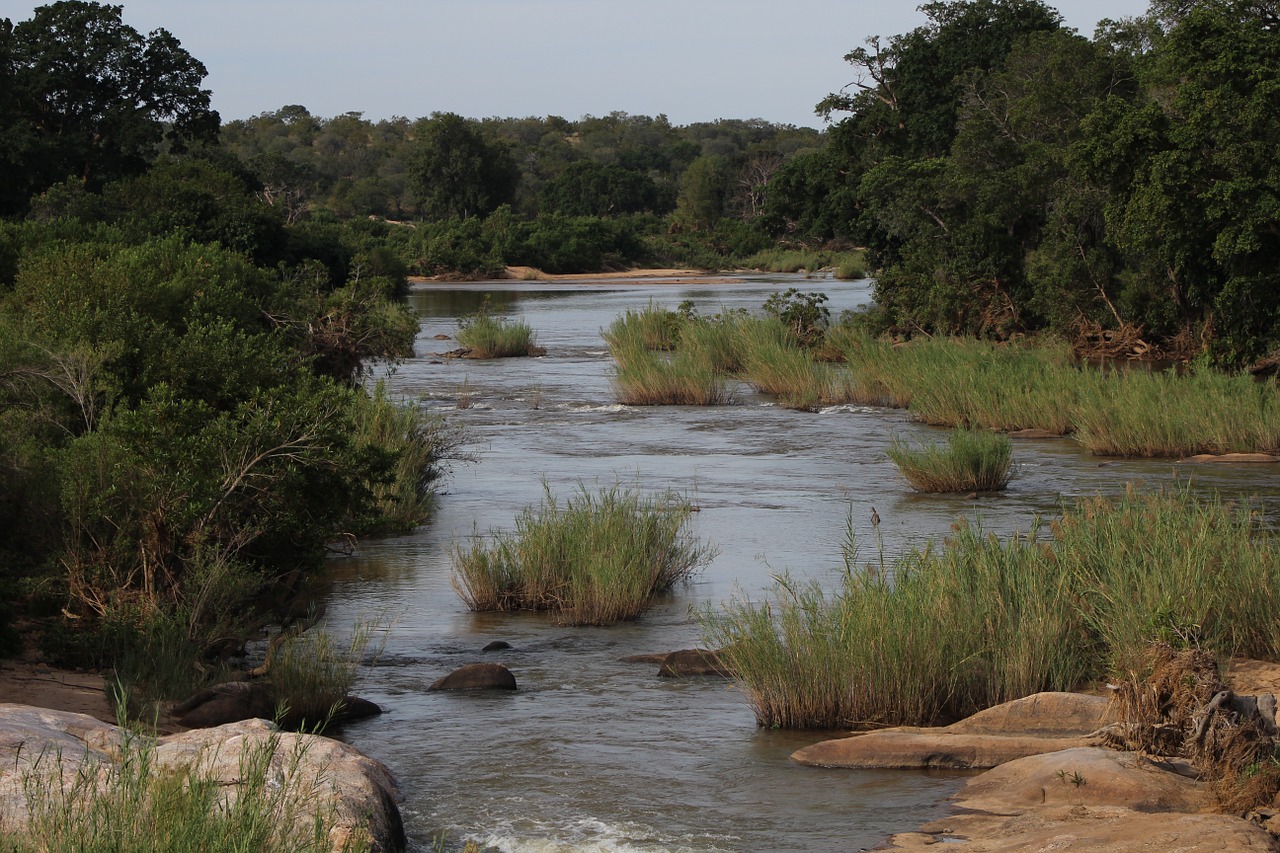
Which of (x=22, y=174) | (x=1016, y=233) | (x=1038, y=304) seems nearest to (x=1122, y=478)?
(x=1038, y=304)

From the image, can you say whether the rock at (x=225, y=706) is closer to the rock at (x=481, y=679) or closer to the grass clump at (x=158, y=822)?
the rock at (x=481, y=679)

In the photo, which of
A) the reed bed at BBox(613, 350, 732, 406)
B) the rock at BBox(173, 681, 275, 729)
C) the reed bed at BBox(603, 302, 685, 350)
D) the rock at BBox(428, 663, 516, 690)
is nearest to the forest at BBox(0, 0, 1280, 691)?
the rock at BBox(173, 681, 275, 729)

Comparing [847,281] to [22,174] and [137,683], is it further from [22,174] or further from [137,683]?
[137,683]

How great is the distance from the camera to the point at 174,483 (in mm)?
9398

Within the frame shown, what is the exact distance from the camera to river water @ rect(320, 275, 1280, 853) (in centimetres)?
680

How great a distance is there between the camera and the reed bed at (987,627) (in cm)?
777

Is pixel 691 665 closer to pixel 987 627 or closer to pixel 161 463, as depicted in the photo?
pixel 987 627

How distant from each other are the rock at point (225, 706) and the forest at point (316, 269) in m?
0.79

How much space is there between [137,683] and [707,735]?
11.3 ft

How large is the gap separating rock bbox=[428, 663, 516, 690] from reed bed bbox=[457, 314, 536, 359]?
27232 millimetres

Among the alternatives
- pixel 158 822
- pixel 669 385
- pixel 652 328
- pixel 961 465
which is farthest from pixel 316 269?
pixel 158 822

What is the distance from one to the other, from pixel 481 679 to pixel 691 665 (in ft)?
4.51

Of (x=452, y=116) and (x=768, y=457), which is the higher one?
(x=452, y=116)

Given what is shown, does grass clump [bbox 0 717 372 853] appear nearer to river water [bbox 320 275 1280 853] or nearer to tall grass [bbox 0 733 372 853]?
tall grass [bbox 0 733 372 853]
